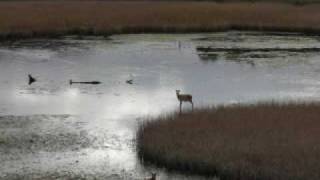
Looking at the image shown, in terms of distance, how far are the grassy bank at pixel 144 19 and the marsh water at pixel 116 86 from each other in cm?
176

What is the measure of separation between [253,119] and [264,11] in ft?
132

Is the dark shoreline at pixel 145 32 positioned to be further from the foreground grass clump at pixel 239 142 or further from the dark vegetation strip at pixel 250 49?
the foreground grass clump at pixel 239 142

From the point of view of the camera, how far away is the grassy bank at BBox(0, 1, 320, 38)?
46.2 meters

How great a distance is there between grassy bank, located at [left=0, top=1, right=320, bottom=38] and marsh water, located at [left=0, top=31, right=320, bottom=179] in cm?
176

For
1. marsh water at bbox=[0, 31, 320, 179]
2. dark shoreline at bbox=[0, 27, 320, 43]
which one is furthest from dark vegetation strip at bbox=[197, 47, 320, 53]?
dark shoreline at bbox=[0, 27, 320, 43]

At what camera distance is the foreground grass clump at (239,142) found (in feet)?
46.7

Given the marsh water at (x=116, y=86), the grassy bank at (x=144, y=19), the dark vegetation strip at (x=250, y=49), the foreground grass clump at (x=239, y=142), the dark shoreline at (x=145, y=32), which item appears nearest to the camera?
the foreground grass clump at (x=239, y=142)

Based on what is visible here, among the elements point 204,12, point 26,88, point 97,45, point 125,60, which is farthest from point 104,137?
point 204,12

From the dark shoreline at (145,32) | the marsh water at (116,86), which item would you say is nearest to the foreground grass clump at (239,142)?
the marsh water at (116,86)

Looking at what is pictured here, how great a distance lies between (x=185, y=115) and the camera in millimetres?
19359

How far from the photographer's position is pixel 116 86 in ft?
89.1

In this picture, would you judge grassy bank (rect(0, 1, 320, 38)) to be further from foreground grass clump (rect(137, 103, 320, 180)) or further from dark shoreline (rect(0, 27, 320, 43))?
foreground grass clump (rect(137, 103, 320, 180))

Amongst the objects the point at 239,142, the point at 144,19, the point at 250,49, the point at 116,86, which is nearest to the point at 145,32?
the point at 144,19

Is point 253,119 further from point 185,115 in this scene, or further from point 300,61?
point 300,61
